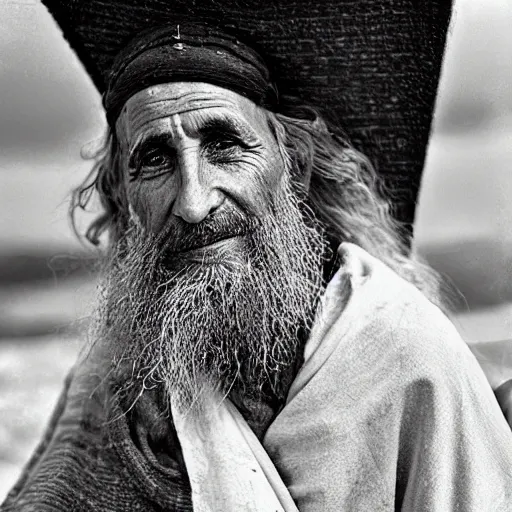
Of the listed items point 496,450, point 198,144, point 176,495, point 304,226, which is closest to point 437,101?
point 304,226

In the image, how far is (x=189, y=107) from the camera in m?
2.48

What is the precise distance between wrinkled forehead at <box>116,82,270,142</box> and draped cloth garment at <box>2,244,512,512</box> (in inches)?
21.5

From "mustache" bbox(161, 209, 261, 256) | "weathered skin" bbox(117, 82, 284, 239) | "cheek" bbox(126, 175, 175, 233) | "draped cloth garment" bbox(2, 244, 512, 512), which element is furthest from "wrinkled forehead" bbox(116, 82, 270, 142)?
"draped cloth garment" bbox(2, 244, 512, 512)

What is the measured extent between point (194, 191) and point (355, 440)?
79 centimetres

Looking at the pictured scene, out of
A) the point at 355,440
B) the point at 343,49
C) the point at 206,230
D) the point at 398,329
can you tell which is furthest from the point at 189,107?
the point at 355,440

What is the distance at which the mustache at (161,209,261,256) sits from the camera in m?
2.43

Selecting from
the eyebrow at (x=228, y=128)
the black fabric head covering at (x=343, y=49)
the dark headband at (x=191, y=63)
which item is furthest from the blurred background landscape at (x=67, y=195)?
the eyebrow at (x=228, y=128)

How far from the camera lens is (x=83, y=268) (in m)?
2.89

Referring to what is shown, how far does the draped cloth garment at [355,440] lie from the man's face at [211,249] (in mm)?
90

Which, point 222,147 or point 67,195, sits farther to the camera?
point 67,195

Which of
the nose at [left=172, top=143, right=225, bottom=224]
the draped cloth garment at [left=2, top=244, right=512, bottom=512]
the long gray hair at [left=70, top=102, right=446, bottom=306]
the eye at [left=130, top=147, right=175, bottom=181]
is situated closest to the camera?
the draped cloth garment at [left=2, top=244, right=512, bottom=512]

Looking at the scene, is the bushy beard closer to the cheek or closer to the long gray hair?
the cheek

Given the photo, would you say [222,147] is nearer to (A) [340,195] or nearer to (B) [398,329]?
(A) [340,195]

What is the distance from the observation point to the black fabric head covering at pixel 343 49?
261 cm
